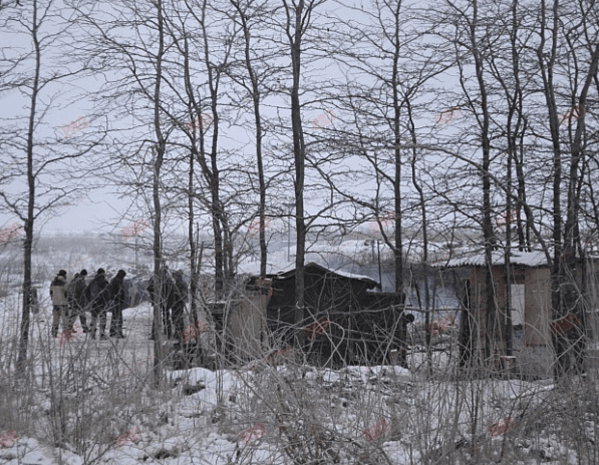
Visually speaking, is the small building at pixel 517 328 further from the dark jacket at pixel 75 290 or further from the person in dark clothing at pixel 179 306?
the dark jacket at pixel 75 290

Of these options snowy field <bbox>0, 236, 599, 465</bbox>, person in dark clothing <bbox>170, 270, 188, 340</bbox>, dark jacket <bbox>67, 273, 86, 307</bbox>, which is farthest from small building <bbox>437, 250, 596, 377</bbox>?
dark jacket <bbox>67, 273, 86, 307</bbox>

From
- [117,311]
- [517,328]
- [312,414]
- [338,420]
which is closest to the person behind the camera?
[312,414]

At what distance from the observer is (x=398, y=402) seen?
17.1 ft

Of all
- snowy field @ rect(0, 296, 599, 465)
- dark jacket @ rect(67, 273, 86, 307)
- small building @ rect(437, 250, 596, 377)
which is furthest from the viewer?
dark jacket @ rect(67, 273, 86, 307)

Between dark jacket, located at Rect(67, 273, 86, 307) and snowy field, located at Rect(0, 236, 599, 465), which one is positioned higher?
dark jacket, located at Rect(67, 273, 86, 307)

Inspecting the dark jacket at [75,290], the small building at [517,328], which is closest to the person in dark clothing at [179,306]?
the dark jacket at [75,290]

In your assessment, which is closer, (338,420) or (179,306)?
(338,420)

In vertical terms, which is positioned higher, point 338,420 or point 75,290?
point 75,290

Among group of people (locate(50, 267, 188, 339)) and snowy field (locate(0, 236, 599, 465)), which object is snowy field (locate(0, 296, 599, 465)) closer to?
snowy field (locate(0, 236, 599, 465))

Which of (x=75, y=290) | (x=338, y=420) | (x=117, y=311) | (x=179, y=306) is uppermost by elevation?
(x=75, y=290)

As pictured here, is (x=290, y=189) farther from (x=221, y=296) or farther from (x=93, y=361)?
(x=93, y=361)

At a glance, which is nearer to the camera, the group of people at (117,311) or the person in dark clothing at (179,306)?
the group of people at (117,311)

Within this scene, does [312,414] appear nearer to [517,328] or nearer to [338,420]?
[338,420]

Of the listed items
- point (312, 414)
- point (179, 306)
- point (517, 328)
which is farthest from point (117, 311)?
point (517, 328)
